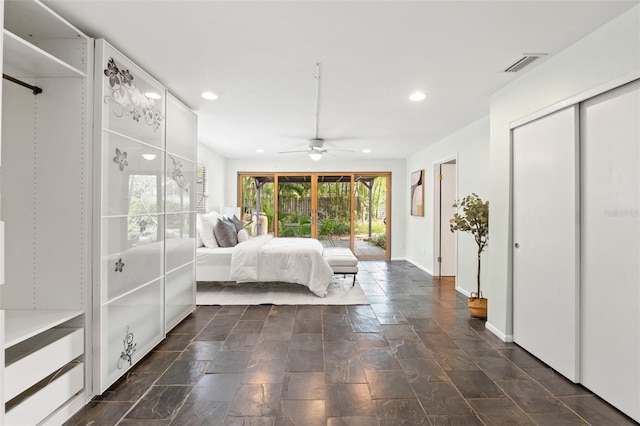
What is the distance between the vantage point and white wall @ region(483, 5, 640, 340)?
6.11 ft

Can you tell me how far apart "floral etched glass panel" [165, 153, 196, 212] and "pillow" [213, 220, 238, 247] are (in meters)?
1.23

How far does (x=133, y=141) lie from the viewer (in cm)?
239

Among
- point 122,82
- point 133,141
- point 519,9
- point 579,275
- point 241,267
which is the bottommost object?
point 241,267

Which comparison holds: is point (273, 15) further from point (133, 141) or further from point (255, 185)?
point (255, 185)

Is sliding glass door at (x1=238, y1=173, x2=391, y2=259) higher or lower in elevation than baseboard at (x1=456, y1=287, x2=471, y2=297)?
higher

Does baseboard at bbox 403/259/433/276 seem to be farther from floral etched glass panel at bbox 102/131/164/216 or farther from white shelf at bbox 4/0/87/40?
white shelf at bbox 4/0/87/40

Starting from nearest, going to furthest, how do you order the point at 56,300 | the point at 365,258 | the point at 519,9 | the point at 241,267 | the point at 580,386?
1. the point at 519,9
2. the point at 56,300
3. the point at 580,386
4. the point at 241,267
5. the point at 365,258

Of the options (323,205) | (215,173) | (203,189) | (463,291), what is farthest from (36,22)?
(323,205)

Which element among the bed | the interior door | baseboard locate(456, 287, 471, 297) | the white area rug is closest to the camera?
the white area rug

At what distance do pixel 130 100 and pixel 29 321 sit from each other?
5.23 feet

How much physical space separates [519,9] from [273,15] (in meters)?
1.44

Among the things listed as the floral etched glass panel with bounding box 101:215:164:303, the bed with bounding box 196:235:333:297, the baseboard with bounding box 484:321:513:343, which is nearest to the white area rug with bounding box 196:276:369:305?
the bed with bounding box 196:235:333:297

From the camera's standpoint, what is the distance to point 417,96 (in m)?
3.22

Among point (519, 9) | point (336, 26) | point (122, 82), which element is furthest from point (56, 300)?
point (519, 9)
